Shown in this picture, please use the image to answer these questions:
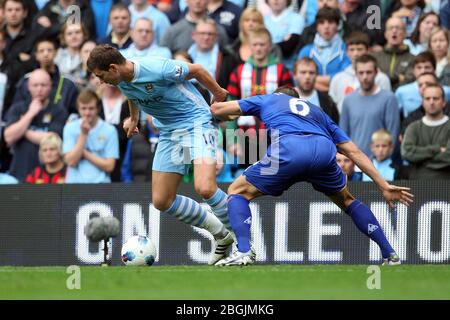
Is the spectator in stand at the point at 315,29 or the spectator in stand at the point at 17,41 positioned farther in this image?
the spectator in stand at the point at 17,41

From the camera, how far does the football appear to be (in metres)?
12.1

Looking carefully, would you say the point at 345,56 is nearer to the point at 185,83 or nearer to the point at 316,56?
the point at 316,56

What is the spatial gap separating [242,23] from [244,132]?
192 cm

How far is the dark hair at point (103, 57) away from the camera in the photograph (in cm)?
1127

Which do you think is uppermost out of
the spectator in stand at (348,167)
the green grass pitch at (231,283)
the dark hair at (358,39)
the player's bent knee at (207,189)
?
the dark hair at (358,39)

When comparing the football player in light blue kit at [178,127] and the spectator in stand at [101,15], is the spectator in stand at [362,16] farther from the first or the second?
the football player in light blue kit at [178,127]

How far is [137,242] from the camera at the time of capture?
12.1 meters

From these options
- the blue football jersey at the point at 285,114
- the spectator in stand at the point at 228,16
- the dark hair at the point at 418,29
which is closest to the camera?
the blue football jersey at the point at 285,114

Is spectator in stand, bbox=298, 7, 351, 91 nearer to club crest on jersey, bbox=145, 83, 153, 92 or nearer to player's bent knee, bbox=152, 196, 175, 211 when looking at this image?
player's bent knee, bbox=152, 196, 175, 211

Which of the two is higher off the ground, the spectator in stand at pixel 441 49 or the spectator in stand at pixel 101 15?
the spectator in stand at pixel 101 15

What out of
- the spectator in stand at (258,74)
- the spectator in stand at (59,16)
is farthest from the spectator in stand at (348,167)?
the spectator in stand at (59,16)

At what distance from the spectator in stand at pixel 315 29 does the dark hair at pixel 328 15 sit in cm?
15

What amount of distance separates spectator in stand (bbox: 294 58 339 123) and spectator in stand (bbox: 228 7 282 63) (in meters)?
0.50
